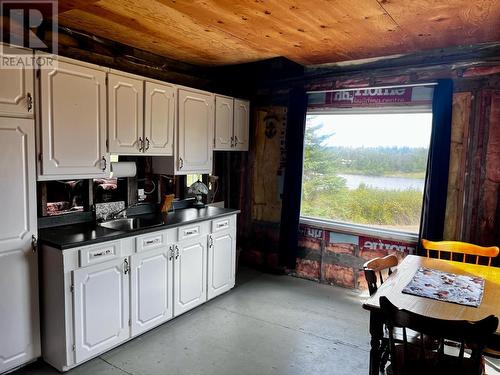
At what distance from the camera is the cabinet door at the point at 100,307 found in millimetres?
2498

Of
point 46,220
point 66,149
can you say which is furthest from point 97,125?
point 46,220

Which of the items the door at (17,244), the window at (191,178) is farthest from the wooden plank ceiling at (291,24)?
the window at (191,178)

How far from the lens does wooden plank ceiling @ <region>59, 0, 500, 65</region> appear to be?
2.40 meters

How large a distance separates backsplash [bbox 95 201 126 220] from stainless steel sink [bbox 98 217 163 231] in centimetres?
6

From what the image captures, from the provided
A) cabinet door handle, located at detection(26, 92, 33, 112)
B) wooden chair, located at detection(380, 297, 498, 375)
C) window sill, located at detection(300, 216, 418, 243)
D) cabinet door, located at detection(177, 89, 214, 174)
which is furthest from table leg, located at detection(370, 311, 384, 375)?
cabinet door handle, located at detection(26, 92, 33, 112)

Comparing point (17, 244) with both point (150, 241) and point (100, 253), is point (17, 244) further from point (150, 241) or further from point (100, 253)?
point (150, 241)

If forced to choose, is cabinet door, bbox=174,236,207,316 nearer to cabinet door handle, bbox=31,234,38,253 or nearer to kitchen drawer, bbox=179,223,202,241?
kitchen drawer, bbox=179,223,202,241

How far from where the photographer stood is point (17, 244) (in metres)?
2.38

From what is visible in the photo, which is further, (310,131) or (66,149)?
(310,131)

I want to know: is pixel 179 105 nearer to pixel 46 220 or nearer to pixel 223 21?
pixel 223 21

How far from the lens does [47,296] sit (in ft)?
8.23

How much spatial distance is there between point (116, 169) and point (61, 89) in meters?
0.83

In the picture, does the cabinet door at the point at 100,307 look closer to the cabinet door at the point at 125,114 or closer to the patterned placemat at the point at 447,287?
the cabinet door at the point at 125,114
